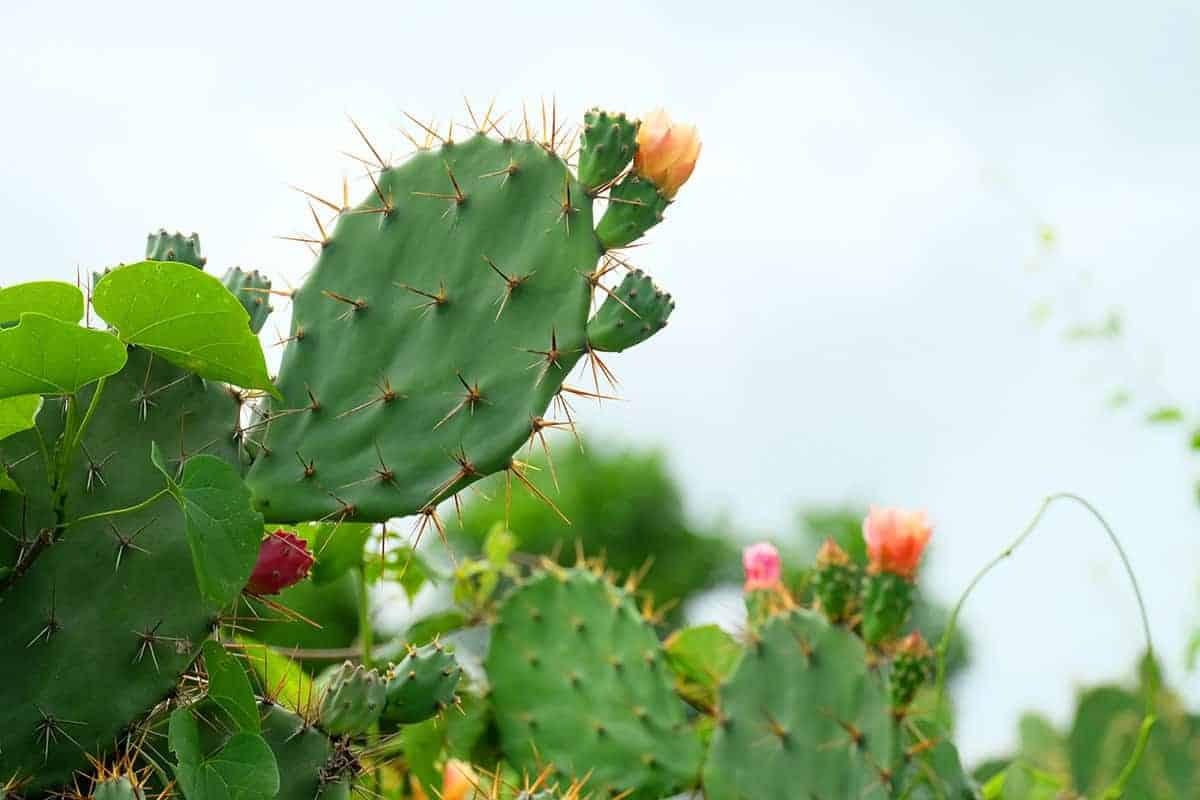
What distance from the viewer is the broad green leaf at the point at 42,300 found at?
2.65ft

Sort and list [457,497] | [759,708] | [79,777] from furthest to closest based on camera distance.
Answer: [759,708] → [457,497] → [79,777]

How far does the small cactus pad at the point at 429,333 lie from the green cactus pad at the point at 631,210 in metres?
0.02

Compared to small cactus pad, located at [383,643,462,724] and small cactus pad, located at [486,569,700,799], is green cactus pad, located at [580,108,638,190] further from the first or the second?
small cactus pad, located at [486,569,700,799]

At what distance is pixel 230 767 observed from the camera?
2.69ft

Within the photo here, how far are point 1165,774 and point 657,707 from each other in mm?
675

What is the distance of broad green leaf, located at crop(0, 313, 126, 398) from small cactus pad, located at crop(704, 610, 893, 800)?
1.01 meters

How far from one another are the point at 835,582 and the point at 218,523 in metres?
0.97

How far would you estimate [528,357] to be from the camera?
981 millimetres

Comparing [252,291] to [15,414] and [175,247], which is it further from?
[15,414]

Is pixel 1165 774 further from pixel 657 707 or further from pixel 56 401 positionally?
pixel 56 401

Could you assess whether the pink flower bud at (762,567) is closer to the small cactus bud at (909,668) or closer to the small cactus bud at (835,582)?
the small cactus bud at (835,582)

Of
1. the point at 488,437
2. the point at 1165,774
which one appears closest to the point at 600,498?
the point at 1165,774

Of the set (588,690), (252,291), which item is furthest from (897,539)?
(252,291)

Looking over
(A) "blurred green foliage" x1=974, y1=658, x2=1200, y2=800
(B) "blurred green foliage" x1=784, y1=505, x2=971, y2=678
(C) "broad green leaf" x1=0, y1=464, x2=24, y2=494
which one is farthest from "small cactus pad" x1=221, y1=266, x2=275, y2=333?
(B) "blurred green foliage" x1=784, y1=505, x2=971, y2=678
